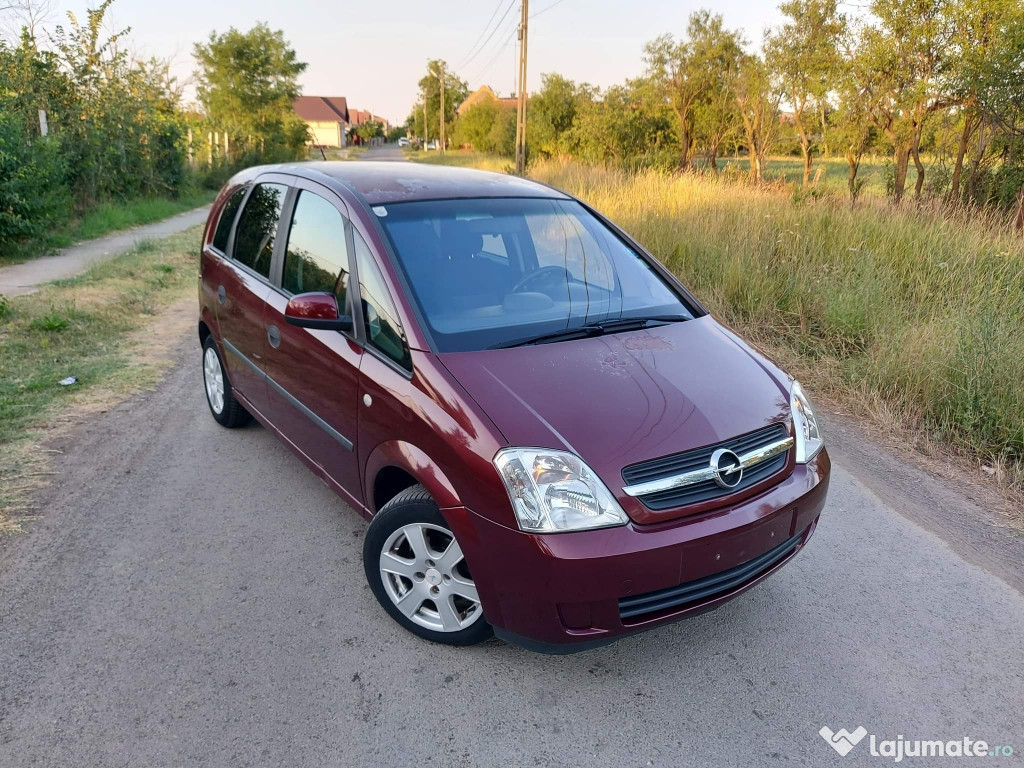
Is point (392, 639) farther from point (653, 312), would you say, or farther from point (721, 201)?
point (721, 201)

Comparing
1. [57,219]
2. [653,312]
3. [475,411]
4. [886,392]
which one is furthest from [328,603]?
[57,219]

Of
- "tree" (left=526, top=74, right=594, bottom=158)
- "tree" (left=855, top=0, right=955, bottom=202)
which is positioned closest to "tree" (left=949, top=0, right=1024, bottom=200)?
"tree" (left=855, top=0, right=955, bottom=202)

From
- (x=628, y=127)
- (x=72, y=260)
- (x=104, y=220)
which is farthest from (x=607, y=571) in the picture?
(x=628, y=127)

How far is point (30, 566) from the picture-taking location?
3172mm

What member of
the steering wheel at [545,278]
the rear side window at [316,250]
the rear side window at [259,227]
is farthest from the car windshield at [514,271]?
the rear side window at [259,227]

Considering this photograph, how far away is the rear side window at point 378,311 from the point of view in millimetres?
2764

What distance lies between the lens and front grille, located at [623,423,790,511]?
231 cm

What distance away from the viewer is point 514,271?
130 inches

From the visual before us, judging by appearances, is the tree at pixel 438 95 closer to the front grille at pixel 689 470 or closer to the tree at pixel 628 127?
the tree at pixel 628 127

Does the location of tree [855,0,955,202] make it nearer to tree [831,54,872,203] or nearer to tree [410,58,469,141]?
tree [831,54,872,203]

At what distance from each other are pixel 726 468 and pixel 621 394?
45 cm

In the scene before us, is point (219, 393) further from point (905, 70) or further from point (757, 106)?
point (757, 106)

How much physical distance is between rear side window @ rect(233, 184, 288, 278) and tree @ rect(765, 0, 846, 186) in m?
14.1

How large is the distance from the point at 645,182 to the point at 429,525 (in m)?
10.2
